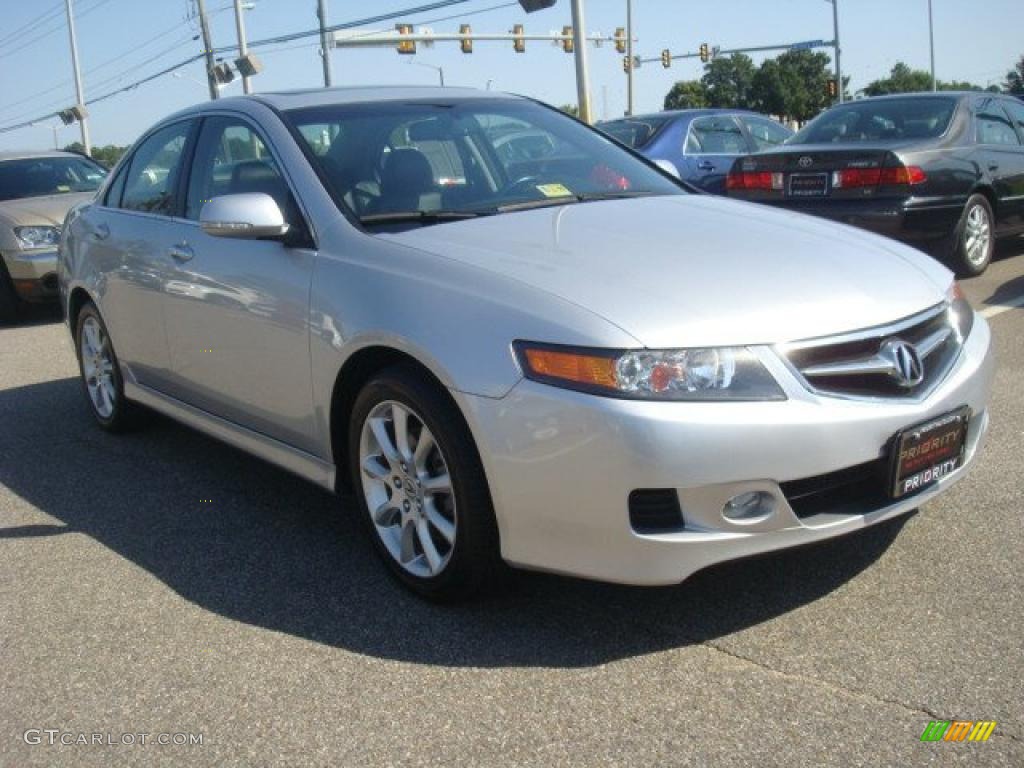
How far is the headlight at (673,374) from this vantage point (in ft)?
9.30

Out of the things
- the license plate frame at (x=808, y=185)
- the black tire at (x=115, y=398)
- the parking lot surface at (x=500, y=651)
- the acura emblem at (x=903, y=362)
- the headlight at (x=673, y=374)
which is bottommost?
the parking lot surface at (x=500, y=651)

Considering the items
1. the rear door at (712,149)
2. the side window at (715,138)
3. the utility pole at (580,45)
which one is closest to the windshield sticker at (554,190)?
the rear door at (712,149)

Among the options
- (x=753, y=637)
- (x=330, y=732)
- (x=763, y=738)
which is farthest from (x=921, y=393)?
(x=330, y=732)

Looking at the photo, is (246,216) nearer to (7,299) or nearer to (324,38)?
(7,299)

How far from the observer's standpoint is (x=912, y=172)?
27.4 feet

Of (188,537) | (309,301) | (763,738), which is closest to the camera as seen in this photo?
(763,738)

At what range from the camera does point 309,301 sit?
3699 millimetres

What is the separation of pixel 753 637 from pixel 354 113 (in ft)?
8.03

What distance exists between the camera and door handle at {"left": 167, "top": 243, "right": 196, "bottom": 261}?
4449 mm

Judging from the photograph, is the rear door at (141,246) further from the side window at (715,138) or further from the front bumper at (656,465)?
the side window at (715,138)

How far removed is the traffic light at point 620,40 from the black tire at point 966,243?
3536 cm

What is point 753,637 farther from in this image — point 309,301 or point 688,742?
point 309,301

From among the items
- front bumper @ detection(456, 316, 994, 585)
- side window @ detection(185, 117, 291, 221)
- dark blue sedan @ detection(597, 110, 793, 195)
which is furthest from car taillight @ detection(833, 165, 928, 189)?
front bumper @ detection(456, 316, 994, 585)

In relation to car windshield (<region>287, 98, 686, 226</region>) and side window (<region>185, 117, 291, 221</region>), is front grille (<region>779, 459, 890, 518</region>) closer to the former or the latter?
car windshield (<region>287, 98, 686, 226</region>)
